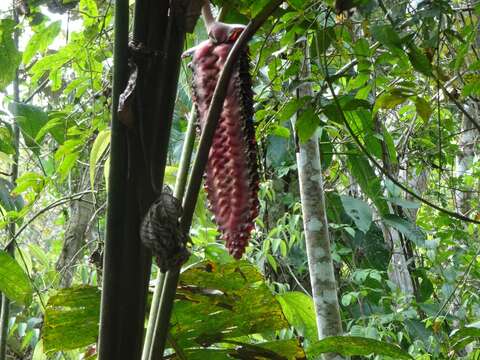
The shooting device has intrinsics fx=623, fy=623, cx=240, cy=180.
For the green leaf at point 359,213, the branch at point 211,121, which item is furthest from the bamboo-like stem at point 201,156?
the green leaf at point 359,213

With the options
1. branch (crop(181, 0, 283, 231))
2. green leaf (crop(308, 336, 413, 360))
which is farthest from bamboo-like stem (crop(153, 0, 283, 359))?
green leaf (crop(308, 336, 413, 360))

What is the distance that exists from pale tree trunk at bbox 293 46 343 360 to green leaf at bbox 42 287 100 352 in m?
0.57

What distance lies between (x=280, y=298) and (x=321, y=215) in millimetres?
266

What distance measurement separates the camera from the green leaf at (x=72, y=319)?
2.80ft

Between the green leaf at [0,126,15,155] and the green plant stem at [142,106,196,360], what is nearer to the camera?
the green plant stem at [142,106,196,360]

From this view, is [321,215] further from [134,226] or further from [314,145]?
[134,226]

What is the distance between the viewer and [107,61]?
1.49 meters

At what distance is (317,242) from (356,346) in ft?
2.07

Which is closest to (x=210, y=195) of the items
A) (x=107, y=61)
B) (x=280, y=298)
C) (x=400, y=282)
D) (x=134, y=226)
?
(x=134, y=226)

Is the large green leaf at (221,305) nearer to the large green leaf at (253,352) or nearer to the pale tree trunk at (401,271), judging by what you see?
the large green leaf at (253,352)

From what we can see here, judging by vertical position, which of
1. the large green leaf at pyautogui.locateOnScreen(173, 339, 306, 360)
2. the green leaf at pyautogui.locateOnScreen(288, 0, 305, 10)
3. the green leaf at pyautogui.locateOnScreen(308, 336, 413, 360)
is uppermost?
the green leaf at pyautogui.locateOnScreen(288, 0, 305, 10)

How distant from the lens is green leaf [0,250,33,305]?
925 mm

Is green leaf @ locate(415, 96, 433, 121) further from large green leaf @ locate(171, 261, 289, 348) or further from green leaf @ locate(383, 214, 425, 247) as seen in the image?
green leaf @ locate(383, 214, 425, 247)

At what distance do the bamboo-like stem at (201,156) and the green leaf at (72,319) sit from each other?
0.35 meters
